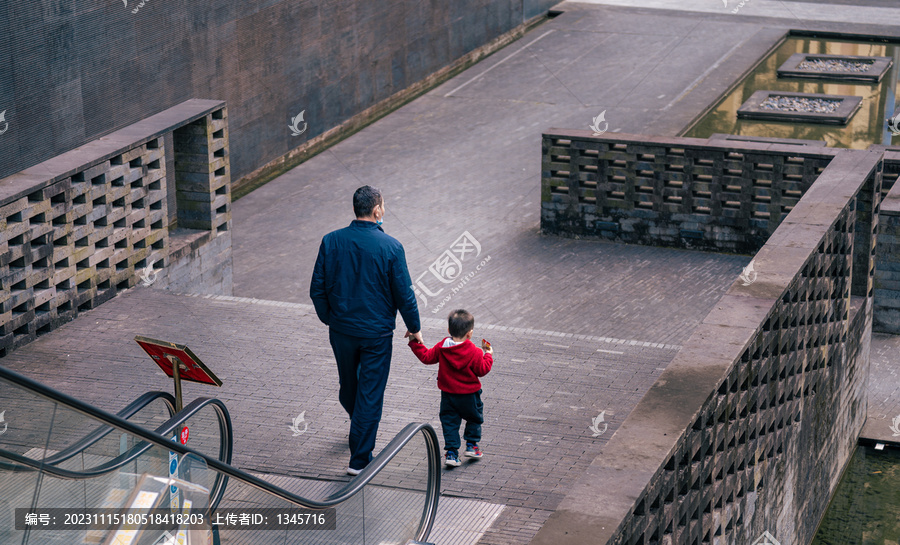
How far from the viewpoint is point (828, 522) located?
11719 millimetres

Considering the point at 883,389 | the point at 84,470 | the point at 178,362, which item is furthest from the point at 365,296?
the point at 883,389

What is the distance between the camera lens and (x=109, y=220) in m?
11.7

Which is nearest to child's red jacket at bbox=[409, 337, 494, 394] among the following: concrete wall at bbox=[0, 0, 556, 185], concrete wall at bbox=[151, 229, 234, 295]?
concrete wall at bbox=[151, 229, 234, 295]

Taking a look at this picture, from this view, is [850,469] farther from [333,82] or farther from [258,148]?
[333,82]

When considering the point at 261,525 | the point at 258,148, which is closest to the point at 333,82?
the point at 258,148

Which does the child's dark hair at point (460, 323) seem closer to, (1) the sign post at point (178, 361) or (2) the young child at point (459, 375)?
(2) the young child at point (459, 375)

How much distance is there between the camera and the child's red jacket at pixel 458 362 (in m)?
8.46

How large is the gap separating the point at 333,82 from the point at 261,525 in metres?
14.6

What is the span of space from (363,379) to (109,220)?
4.35 meters

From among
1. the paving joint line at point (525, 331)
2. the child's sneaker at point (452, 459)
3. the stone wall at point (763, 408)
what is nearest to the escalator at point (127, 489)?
the stone wall at point (763, 408)

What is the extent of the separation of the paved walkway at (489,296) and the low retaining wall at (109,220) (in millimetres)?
303

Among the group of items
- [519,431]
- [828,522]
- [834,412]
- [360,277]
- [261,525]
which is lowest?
[828,522]

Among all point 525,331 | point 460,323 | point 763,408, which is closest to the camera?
point 460,323

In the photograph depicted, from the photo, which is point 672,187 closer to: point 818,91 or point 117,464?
point 818,91
